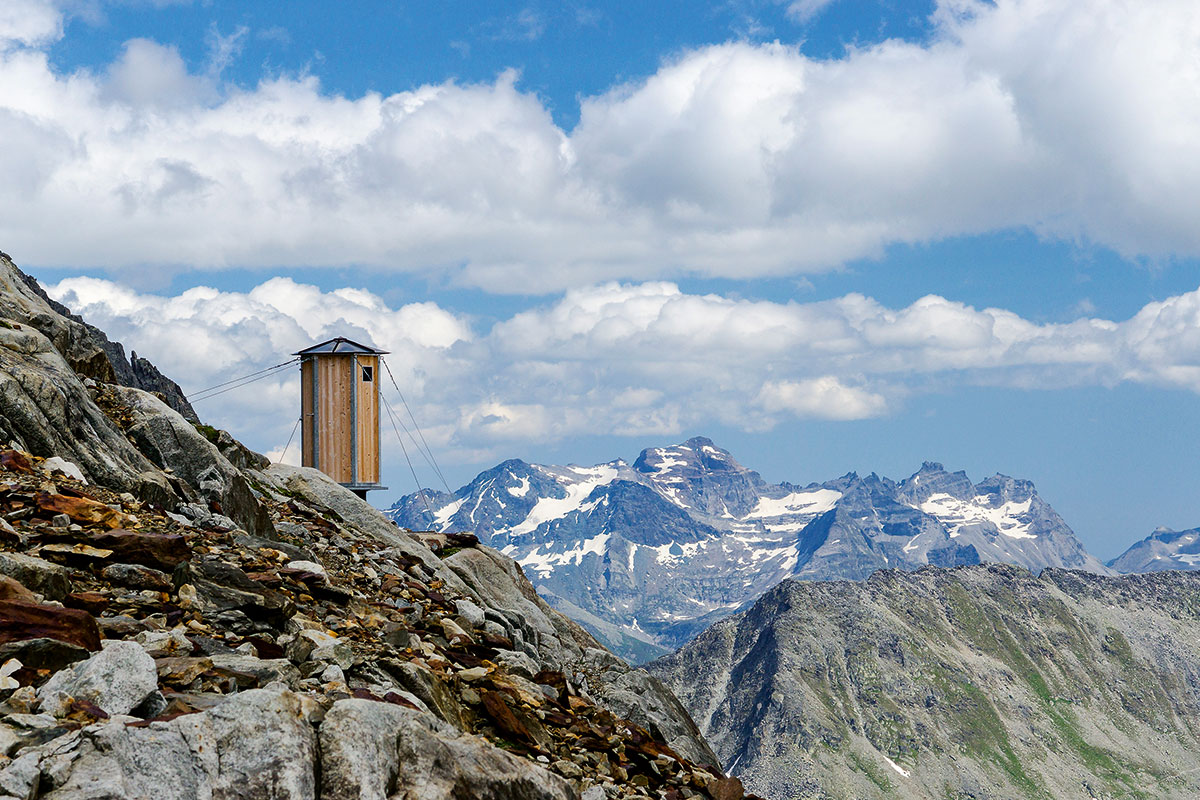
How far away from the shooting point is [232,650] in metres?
13.6

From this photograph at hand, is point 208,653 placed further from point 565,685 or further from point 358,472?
point 358,472

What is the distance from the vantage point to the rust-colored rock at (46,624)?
1154cm

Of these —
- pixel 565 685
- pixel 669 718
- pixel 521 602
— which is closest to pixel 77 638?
pixel 565 685

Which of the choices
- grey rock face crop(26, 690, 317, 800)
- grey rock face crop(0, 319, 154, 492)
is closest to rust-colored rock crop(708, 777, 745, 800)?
grey rock face crop(26, 690, 317, 800)

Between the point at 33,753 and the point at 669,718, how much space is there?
20705 mm

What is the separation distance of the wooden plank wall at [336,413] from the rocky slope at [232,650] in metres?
10.3

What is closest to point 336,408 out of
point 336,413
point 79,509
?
point 336,413

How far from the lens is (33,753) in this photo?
888cm

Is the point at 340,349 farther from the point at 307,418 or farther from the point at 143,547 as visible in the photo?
the point at 143,547

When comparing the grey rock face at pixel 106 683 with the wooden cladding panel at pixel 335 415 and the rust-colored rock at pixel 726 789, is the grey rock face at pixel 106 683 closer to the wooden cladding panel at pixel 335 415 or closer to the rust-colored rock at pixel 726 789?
the rust-colored rock at pixel 726 789

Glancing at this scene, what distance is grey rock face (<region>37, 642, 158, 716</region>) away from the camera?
10278 millimetres

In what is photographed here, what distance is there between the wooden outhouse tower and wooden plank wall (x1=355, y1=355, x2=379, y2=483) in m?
0.04

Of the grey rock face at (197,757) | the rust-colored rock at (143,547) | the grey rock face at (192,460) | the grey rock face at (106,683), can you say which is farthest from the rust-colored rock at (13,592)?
the grey rock face at (192,460)

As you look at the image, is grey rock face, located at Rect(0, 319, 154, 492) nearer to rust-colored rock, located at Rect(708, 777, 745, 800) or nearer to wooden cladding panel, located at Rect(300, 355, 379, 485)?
rust-colored rock, located at Rect(708, 777, 745, 800)
